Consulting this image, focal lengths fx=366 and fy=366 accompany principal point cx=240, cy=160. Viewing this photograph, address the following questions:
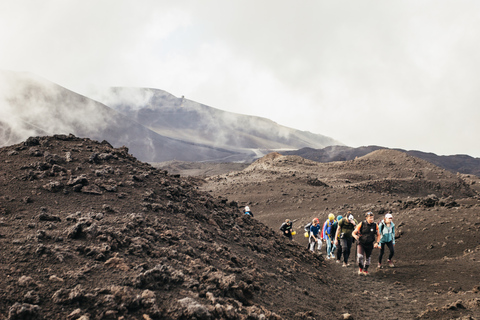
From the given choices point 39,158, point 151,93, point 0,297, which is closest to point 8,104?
point 39,158

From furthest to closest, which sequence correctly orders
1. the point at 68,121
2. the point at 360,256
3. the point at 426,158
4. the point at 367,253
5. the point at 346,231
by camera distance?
the point at 426,158
the point at 68,121
the point at 346,231
the point at 360,256
the point at 367,253

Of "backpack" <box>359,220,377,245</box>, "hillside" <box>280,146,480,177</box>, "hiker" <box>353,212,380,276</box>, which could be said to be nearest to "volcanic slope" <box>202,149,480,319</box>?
"hiker" <box>353,212,380,276</box>

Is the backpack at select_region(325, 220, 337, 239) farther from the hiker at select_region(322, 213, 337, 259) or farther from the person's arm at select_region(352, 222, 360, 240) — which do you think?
the person's arm at select_region(352, 222, 360, 240)

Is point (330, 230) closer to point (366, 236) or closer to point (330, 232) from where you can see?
point (330, 232)

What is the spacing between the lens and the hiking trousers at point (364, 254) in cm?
845

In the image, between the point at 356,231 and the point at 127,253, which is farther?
the point at 356,231

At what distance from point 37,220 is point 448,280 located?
7745 millimetres

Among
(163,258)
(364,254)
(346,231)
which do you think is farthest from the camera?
(346,231)

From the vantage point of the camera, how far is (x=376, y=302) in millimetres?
6699

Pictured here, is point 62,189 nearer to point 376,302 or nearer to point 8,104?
point 376,302

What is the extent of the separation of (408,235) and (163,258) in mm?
9744

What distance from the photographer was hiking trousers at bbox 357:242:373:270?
27.7ft

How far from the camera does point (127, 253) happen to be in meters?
4.72

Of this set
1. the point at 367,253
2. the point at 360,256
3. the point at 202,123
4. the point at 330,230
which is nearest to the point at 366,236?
the point at 367,253
